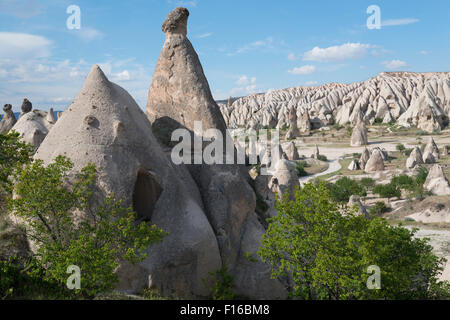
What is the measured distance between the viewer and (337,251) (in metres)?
9.57

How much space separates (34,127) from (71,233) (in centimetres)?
1525

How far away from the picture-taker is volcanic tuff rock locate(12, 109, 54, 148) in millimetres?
19922

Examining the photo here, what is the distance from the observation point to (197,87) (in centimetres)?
1398

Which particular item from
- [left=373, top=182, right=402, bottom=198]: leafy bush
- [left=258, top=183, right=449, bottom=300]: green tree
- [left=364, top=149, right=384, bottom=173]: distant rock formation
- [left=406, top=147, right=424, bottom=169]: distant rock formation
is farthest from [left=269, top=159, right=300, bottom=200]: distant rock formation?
[left=406, top=147, right=424, bottom=169]: distant rock formation

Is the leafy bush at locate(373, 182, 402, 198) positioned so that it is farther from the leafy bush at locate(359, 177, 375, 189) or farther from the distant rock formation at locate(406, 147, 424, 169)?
the distant rock formation at locate(406, 147, 424, 169)

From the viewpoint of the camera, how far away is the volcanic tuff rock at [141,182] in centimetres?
991

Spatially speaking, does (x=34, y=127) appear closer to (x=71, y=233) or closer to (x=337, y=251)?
(x=71, y=233)

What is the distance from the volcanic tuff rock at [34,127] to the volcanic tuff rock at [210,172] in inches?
356

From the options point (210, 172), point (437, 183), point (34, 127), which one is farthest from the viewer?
point (437, 183)

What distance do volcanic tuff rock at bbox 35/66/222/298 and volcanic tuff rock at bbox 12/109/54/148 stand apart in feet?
33.2

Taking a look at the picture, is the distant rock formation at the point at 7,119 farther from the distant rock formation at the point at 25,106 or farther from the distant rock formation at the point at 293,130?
the distant rock formation at the point at 293,130

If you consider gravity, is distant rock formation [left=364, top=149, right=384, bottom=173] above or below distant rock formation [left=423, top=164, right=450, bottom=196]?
above

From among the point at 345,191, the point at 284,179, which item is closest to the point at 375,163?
the point at 345,191

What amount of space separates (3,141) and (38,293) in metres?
3.94
